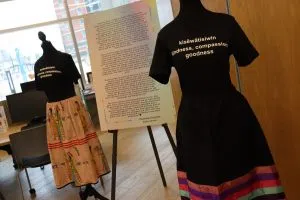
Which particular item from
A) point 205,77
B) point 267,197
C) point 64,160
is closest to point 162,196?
point 64,160

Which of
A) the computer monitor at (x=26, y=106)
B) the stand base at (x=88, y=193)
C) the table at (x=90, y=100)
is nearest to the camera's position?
the stand base at (x=88, y=193)

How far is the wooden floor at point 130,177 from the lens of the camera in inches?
126

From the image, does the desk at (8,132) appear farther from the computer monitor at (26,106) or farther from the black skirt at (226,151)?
the black skirt at (226,151)

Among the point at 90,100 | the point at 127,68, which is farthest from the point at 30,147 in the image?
the point at 90,100

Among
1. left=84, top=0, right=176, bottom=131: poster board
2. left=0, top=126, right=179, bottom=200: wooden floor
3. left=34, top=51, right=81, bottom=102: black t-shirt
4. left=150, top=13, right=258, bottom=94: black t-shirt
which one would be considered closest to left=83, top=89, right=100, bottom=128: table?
left=0, top=126, right=179, bottom=200: wooden floor

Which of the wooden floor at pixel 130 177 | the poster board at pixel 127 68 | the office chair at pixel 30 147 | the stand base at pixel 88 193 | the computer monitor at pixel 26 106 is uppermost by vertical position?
the poster board at pixel 127 68

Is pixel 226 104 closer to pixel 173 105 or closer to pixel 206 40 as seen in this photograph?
pixel 206 40

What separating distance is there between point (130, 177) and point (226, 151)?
2.25 meters

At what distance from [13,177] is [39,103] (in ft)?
3.68

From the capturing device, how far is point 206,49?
1.53m

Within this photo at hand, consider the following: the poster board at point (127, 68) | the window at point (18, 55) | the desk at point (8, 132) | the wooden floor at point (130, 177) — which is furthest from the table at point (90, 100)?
the poster board at point (127, 68)

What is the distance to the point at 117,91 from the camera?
247 cm

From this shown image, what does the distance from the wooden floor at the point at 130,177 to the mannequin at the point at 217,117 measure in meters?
1.44

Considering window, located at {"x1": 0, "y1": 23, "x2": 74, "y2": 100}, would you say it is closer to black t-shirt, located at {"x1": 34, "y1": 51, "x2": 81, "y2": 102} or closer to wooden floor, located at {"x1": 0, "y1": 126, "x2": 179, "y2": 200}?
wooden floor, located at {"x1": 0, "y1": 126, "x2": 179, "y2": 200}
